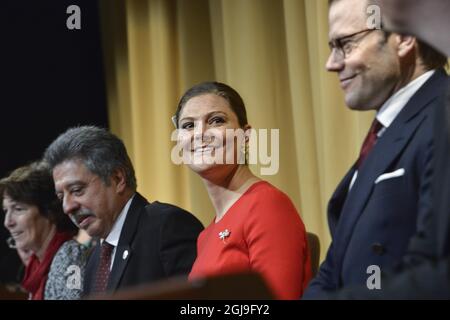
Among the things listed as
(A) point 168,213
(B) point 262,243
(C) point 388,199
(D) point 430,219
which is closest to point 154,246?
(A) point 168,213

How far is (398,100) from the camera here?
1710 millimetres

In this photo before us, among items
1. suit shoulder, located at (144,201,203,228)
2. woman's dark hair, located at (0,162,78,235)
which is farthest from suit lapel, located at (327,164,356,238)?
woman's dark hair, located at (0,162,78,235)

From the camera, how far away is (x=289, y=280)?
1.99m

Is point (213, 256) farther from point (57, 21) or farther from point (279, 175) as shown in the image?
point (57, 21)

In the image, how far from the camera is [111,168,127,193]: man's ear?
2.59 m

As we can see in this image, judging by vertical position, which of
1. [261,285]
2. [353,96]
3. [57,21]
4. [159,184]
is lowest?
[159,184]

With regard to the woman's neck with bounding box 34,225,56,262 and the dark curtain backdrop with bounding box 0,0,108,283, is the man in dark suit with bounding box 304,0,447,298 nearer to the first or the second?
the woman's neck with bounding box 34,225,56,262

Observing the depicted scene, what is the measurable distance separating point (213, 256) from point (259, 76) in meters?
1.37

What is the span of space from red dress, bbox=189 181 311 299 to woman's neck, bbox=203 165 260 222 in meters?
0.04

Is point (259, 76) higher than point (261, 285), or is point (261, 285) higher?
point (259, 76)

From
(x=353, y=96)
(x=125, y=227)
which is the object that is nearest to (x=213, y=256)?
(x=125, y=227)

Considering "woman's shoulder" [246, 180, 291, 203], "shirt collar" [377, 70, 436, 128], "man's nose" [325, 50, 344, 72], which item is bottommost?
"woman's shoulder" [246, 180, 291, 203]

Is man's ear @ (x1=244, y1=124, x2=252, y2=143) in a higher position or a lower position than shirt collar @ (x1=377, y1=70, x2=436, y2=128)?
lower

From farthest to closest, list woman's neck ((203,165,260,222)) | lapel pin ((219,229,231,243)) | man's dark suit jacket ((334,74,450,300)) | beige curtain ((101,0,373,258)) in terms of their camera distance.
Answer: beige curtain ((101,0,373,258))
woman's neck ((203,165,260,222))
lapel pin ((219,229,231,243))
man's dark suit jacket ((334,74,450,300))
